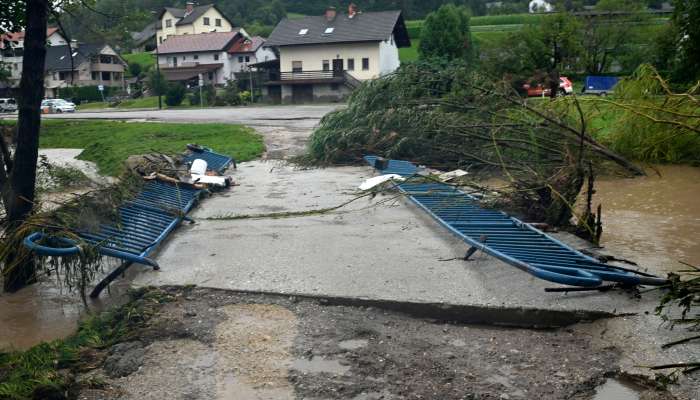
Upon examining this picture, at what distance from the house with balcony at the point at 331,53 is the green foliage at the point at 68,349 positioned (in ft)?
162

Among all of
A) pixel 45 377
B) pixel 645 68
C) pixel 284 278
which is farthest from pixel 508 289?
pixel 645 68

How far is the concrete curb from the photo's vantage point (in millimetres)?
5457

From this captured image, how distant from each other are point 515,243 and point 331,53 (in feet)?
174

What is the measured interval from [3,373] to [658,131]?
10.2 metres

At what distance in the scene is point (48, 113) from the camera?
5000cm

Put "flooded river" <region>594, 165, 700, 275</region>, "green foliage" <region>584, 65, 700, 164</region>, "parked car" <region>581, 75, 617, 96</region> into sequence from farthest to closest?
"parked car" <region>581, 75, 617, 96</region>
"green foliage" <region>584, 65, 700, 164</region>
"flooded river" <region>594, 165, 700, 275</region>

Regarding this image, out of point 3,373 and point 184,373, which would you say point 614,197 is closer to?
point 184,373

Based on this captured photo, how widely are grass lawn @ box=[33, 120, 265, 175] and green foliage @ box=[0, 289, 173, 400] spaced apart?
901cm

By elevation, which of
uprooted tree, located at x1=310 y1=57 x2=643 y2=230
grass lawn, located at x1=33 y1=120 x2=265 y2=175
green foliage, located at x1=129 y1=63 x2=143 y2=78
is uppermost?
green foliage, located at x1=129 y1=63 x2=143 y2=78

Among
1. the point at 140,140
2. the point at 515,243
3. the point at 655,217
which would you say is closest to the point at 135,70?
the point at 140,140

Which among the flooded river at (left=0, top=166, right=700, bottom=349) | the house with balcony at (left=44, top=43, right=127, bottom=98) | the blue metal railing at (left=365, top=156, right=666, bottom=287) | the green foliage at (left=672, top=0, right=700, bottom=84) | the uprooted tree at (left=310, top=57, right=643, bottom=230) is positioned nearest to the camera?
the blue metal railing at (left=365, top=156, right=666, bottom=287)

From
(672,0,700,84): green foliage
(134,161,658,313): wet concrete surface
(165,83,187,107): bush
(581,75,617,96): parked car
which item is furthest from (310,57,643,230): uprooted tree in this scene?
(165,83,187,107): bush

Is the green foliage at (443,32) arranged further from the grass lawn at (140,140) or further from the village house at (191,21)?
the village house at (191,21)

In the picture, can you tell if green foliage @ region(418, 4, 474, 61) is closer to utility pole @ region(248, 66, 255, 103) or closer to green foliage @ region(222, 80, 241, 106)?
utility pole @ region(248, 66, 255, 103)
